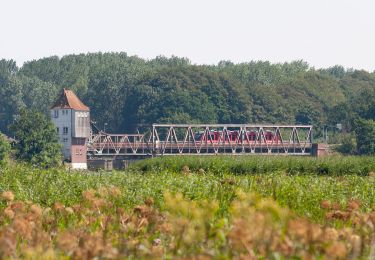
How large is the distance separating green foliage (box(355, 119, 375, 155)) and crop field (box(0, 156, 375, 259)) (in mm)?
75838

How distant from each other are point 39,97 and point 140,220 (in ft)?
566

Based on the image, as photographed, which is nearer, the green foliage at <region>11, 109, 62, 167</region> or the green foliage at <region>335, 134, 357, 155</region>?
the green foliage at <region>11, 109, 62, 167</region>

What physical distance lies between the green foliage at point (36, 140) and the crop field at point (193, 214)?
73.9 m

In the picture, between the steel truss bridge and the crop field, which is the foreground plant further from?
the steel truss bridge

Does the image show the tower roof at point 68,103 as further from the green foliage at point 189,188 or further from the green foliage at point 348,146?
the green foliage at point 189,188

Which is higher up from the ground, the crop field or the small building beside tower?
the small building beside tower

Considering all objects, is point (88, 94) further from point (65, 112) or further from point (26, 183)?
point (26, 183)

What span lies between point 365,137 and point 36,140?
3708cm

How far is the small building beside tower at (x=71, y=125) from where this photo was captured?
139 m

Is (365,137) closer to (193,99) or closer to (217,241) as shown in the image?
(193,99)

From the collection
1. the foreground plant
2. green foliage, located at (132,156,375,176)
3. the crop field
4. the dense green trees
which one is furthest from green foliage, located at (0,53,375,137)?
the foreground plant

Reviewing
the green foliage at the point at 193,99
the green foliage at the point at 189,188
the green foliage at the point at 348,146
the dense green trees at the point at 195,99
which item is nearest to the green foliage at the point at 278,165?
the green foliage at the point at 189,188

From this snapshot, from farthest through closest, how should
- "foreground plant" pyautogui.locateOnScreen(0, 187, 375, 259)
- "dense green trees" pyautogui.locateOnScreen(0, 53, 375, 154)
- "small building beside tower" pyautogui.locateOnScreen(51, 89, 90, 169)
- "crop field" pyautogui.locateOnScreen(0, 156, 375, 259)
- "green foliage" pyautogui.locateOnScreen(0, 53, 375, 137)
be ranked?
"green foliage" pyautogui.locateOnScreen(0, 53, 375, 137), "dense green trees" pyautogui.locateOnScreen(0, 53, 375, 154), "small building beside tower" pyautogui.locateOnScreen(51, 89, 90, 169), "crop field" pyautogui.locateOnScreen(0, 156, 375, 259), "foreground plant" pyautogui.locateOnScreen(0, 187, 375, 259)

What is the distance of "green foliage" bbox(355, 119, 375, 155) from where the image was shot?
407 ft
